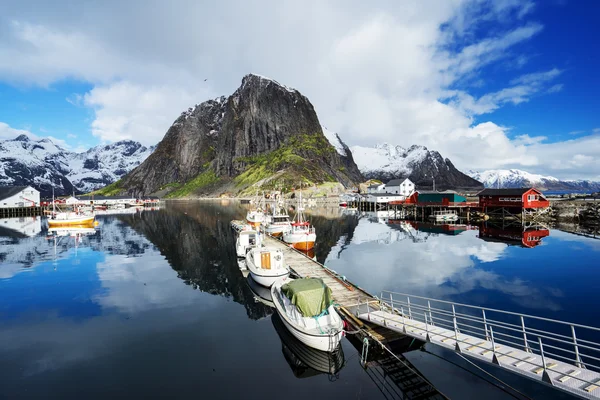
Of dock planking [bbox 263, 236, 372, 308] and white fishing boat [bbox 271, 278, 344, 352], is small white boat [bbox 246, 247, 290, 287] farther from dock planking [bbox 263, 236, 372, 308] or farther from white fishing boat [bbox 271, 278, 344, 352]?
white fishing boat [bbox 271, 278, 344, 352]

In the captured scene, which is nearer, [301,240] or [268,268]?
[268,268]

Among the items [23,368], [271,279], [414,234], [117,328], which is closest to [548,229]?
[414,234]

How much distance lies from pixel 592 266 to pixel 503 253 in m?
11.0

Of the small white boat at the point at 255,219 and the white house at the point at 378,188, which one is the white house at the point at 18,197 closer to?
the small white boat at the point at 255,219

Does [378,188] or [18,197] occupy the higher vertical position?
[378,188]

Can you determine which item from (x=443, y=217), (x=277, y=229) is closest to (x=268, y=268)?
(x=277, y=229)

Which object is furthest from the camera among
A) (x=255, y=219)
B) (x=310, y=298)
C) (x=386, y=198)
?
(x=386, y=198)

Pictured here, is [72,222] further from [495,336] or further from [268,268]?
[495,336]

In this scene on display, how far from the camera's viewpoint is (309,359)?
20344mm

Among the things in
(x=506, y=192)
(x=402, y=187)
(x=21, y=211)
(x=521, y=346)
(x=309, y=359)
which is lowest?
(x=309, y=359)

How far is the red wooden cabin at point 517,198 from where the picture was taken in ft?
290

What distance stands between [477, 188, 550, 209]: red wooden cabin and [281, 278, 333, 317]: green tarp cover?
291 ft

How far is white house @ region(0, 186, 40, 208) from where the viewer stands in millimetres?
142050

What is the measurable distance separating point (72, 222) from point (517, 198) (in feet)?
428
